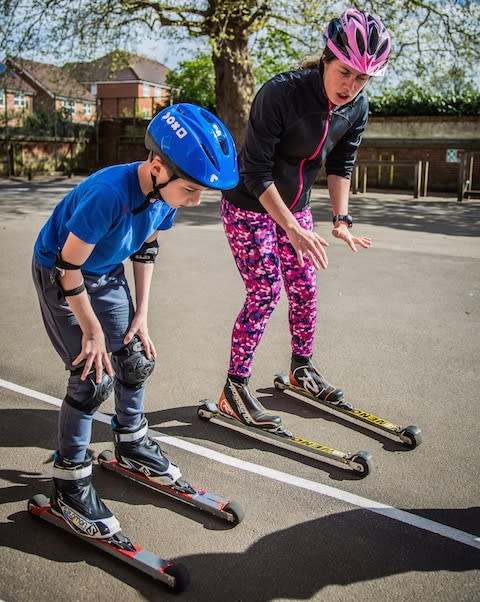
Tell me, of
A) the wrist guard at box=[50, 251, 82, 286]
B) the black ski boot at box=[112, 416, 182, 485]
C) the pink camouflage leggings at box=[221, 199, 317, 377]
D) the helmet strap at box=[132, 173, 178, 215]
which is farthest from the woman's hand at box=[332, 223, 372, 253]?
the wrist guard at box=[50, 251, 82, 286]

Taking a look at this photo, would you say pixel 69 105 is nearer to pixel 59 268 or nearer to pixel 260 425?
pixel 260 425

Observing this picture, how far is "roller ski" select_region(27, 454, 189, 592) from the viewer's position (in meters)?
2.48

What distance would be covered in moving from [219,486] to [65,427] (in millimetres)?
889

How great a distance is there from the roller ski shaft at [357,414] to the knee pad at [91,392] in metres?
1.80

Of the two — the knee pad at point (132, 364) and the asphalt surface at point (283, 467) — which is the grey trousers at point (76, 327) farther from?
the asphalt surface at point (283, 467)

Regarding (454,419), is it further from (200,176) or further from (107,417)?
(200,176)

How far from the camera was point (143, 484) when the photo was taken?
310cm

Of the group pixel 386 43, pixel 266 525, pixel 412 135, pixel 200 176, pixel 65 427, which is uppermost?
pixel 412 135

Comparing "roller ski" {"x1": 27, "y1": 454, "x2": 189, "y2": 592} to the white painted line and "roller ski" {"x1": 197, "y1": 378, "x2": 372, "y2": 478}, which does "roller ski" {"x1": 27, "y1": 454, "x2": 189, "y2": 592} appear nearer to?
the white painted line

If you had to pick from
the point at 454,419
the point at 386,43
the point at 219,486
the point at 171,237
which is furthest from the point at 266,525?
the point at 171,237

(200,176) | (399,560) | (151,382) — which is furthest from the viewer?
(151,382)

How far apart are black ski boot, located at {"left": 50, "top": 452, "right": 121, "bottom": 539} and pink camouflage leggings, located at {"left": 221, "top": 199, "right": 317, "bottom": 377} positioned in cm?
135

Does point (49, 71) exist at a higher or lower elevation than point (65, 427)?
higher

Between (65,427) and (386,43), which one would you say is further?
(386,43)
